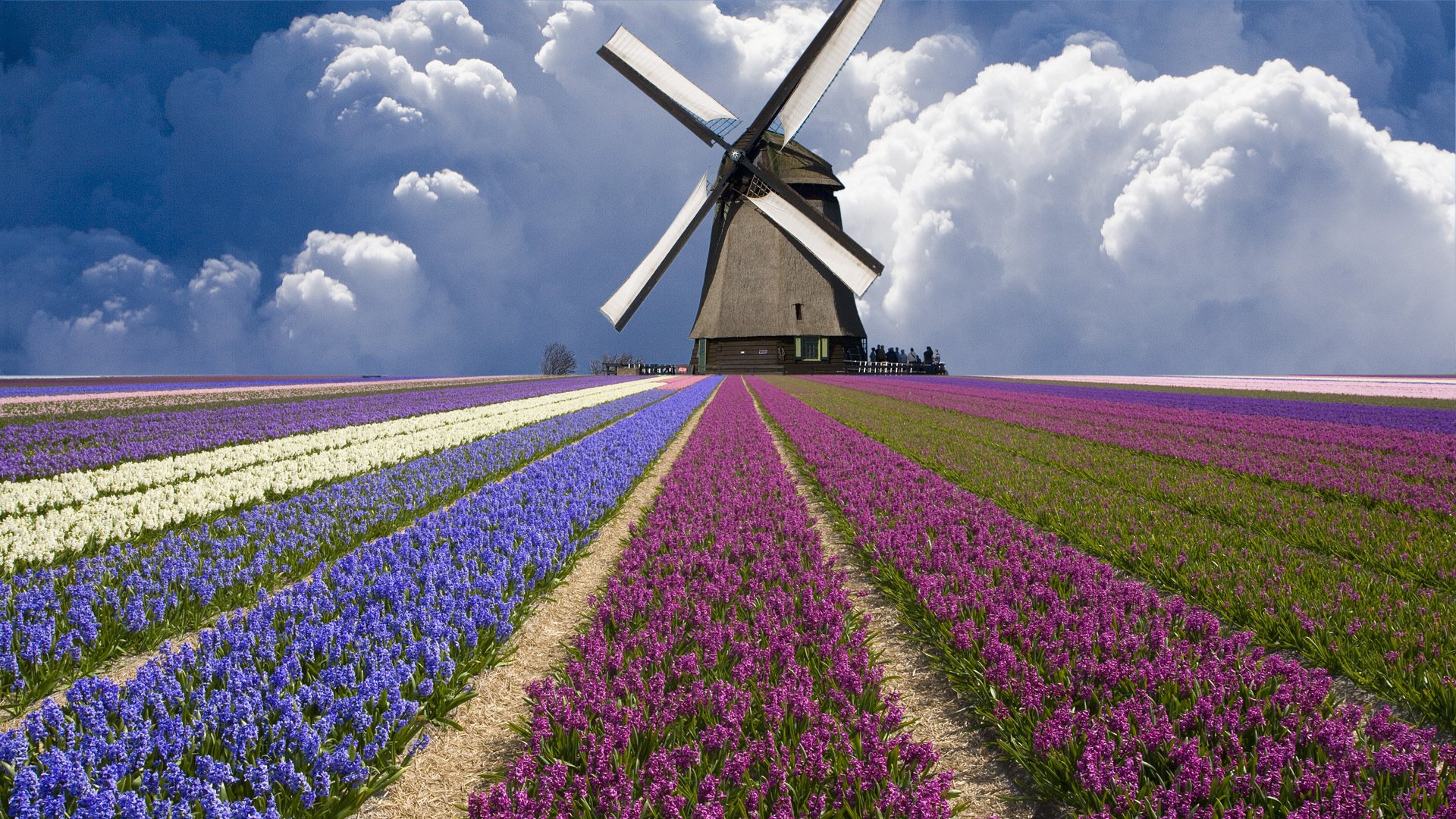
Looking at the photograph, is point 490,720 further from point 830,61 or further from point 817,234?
point 830,61

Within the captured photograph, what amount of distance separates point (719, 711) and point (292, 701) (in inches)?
81.6

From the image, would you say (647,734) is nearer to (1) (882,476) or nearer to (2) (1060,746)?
(2) (1060,746)

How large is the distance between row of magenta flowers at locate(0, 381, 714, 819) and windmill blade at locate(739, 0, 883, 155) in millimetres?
36461

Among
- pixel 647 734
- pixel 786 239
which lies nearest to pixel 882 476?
pixel 647 734

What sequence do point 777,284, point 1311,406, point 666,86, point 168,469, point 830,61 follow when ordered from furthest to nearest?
point 777,284 → point 666,86 → point 830,61 → point 1311,406 → point 168,469

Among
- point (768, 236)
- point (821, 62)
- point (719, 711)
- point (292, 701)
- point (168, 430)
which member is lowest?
point (719, 711)

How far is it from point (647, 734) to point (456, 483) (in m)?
7.25

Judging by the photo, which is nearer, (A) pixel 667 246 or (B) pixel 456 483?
(B) pixel 456 483

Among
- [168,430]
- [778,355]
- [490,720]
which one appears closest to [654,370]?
[778,355]

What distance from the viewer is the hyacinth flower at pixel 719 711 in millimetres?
2730

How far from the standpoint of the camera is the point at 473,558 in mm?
5910

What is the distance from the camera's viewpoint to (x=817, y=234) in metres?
37.9

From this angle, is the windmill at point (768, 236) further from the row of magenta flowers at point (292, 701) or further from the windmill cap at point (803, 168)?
the row of magenta flowers at point (292, 701)

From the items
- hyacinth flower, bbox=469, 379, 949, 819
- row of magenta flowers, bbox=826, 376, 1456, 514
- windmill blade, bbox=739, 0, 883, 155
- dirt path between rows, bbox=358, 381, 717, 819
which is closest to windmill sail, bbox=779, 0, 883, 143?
windmill blade, bbox=739, 0, 883, 155
